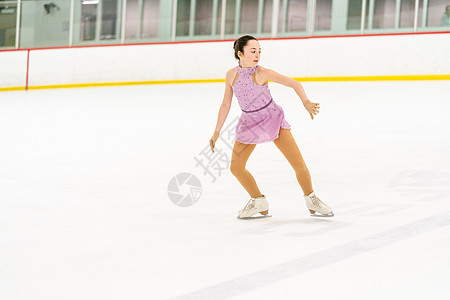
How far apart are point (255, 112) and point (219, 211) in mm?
814

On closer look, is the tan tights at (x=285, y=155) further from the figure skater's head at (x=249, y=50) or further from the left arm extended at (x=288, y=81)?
the figure skater's head at (x=249, y=50)

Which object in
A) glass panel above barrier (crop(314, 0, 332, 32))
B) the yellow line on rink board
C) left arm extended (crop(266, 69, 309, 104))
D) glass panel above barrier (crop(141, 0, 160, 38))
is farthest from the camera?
glass panel above barrier (crop(141, 0, 160, 38))

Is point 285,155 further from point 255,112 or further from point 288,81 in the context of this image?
point 288,81

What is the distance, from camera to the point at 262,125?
13.4ft

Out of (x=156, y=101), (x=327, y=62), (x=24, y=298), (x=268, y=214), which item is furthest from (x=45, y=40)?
(x=24, y=298)

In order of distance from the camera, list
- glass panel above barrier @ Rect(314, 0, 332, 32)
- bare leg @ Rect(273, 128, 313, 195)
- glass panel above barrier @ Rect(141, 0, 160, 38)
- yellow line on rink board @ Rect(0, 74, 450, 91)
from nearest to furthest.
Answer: bare leg @ Rect(273, 128, 313, 195), yellow line on rink board @ Rect(0, 74, 450, 91), glass panel above barrier @ Rect(314, 0, 332, 32), glass panel above barrier @ Rect(141, 0, 160, 38)

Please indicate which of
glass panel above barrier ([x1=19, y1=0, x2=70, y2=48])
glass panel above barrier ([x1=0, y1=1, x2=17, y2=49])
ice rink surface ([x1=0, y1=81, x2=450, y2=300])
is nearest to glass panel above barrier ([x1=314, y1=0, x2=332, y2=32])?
ice rink surface ([x1=0, y1=81, x2=450, y2=300])

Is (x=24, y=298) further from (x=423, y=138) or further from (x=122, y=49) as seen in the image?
(x=122, y=49)

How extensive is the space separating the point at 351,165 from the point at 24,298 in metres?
3.74

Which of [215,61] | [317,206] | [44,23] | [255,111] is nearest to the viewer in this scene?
[255,111]

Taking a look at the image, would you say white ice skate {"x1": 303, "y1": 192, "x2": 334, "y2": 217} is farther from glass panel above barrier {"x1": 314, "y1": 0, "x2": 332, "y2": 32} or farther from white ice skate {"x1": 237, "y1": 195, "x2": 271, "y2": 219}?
glass panel above barrier {"x1": 314, "y1": 0, "x2": 332, "y2": 32}

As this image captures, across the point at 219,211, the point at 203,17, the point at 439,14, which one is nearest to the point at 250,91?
the point at 219,211

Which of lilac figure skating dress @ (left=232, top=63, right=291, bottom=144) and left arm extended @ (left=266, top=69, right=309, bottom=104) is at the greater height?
left arm extended @ (left=266, top=69, right=309, bottom=104)

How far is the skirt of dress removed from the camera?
161 inches
